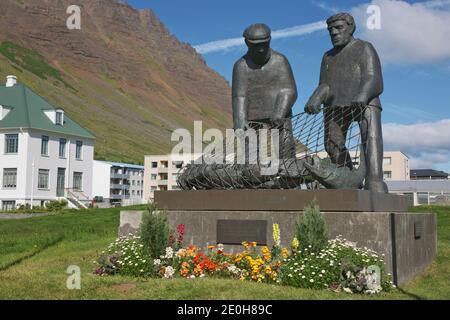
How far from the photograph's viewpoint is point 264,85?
10.7 m

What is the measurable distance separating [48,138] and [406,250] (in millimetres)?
35904

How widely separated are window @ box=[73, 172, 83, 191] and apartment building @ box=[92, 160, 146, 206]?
727cm

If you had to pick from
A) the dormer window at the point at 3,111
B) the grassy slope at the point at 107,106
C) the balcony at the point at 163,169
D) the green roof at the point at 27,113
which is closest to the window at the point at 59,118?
the green roof at the point at 27,113

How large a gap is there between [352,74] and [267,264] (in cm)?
395

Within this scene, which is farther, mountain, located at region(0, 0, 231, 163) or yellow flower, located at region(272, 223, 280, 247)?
mountain, located at region(0, 0, 231, 163)

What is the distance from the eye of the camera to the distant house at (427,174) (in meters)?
81.9

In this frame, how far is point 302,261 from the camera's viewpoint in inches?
293

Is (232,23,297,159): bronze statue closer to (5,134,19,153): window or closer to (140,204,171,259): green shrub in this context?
(140,204,171,259): green shrub

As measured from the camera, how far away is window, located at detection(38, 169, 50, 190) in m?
39.9

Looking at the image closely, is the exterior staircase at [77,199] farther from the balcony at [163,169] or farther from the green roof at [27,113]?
the balcony at [163,169]

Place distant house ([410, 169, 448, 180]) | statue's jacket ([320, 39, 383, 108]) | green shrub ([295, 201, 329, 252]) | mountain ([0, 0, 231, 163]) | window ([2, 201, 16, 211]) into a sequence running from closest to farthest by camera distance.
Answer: green shrub ([295, 201, 329, 252])
statue's jacket ([320, 39, 383, 108])
window ([2, 201, 16, 211])
distant house ([410, 169, 448, 180])
mountain ([0, 0, 231, 163])

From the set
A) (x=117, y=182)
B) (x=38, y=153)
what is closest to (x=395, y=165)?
(x=117, y=182)

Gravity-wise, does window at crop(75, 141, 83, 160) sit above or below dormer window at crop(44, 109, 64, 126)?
below

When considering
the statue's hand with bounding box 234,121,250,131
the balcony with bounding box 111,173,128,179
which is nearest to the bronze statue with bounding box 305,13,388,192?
the statue's hand with bounding box 234,121,250,131
